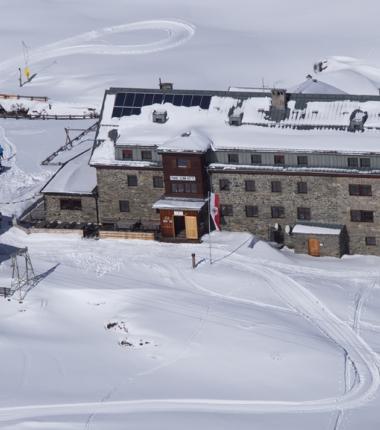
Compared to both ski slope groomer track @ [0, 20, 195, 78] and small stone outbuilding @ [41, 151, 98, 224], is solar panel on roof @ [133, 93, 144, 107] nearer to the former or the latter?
small stone outbuilding @ [41, 151, 98, 224]

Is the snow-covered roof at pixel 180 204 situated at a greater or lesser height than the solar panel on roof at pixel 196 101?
lesser

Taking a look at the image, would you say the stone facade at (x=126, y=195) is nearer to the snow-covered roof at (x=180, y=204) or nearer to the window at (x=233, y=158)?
the snow-covered roof at (x=180, y=204)

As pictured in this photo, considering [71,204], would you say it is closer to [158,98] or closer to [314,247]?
[158,98]

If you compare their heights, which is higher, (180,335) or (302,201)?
(302,201)

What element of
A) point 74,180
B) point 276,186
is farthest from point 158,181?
point 276,186

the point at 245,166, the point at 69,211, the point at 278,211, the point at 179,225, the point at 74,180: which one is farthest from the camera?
the point at 74,180

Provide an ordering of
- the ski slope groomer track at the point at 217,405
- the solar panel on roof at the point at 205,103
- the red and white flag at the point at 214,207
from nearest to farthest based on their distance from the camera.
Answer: the ski slope groomer track at the point at 217,405
the red and white flag at the point at 214,207
the solar panel on roof at the point at 205,103

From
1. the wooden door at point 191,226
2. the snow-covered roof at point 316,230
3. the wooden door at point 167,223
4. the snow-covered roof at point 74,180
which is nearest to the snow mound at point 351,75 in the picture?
the snow-covered roof at point 74,180
